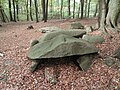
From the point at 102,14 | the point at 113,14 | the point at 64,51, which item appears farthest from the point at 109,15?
the point at 64,51

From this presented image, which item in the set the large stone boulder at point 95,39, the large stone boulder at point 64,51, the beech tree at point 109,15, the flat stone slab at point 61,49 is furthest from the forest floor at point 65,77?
the beech tree at point 109,15

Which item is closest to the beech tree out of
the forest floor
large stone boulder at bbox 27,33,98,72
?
the forest floor

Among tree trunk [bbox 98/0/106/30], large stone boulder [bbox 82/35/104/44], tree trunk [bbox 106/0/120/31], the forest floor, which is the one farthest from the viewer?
tree trunk [bbox 98/0/106/30]

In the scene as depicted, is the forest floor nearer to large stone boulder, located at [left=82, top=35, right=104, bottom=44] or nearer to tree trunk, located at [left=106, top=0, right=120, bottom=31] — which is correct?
large stone boulder, located at [left=82, top=35, right=104, bottom=44]

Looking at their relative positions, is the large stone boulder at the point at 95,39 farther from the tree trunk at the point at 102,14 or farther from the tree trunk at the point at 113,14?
the tree trunk at the point at 113,14

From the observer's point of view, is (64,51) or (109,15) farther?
(109,15)

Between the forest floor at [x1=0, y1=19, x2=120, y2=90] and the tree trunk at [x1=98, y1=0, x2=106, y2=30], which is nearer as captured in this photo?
the forest floor at [x1=0, y1=19, x2=120, y2=90]

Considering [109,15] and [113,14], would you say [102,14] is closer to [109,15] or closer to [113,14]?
[109,15]

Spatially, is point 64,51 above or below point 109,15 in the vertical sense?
below

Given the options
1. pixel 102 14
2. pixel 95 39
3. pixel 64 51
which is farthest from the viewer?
pixel 102 14

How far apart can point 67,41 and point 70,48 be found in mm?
424

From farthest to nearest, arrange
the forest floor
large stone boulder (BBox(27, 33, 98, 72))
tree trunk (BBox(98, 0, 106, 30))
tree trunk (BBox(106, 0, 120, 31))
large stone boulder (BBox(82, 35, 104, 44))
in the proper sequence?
1. tree trunk (BBox(98, 0, 106, 30))
2. tree trunk (BBox(106, 0, 120, 31))
3. large stone boulder (BBox(82, 35, 104, 44))
4. large stone boulder (BBox(27, 33, 98, 72))
5. the forest floor

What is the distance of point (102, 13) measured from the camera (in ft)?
34.8

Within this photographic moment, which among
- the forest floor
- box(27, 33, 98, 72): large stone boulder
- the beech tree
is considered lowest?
the forest floor
